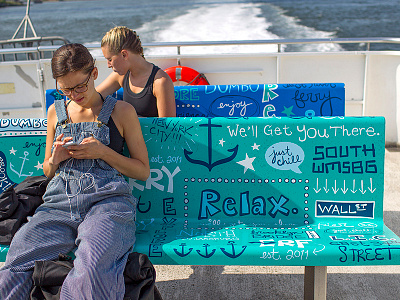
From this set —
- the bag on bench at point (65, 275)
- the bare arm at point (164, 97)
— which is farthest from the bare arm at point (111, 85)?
the bag on bench at point (65, 275)

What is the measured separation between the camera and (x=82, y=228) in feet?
5.96

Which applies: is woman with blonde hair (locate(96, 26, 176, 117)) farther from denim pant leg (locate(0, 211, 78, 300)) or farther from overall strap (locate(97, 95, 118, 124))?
denim pant leg (locate(0, 211, 78, 300))

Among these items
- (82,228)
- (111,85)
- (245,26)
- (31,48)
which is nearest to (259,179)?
(82,228)

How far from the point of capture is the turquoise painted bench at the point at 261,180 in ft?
6.84

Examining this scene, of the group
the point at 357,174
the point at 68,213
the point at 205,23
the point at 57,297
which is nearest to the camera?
the point at 57,297

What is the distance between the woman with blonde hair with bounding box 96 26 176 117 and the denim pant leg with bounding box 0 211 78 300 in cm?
92

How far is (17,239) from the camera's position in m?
1.79

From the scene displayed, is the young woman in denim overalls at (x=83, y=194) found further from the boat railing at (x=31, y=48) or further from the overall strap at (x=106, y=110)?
the boat railing at (x=31, y=48)

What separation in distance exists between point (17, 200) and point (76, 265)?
52cm

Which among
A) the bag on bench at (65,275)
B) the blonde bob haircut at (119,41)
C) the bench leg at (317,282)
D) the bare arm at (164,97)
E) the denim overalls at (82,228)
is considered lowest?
the bench leg at (317,282)

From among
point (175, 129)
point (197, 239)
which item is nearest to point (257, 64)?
point (175, 129)

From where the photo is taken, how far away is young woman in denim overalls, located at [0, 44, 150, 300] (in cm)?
164

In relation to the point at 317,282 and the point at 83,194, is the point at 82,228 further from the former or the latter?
the point at 317,282

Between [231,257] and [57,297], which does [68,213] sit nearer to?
[57,297]
